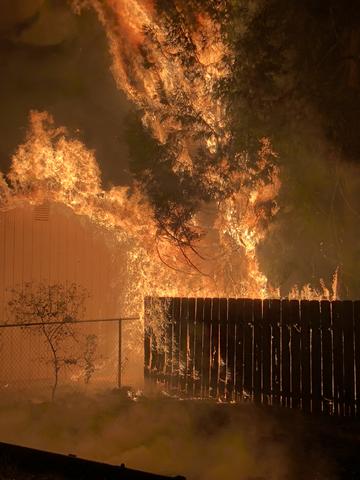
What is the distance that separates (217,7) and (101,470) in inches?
393

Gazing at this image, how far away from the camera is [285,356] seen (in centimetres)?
911

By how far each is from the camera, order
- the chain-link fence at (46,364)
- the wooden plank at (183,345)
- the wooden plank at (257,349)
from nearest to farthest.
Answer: the wooden plank at (257,349) < the wooden plank at (183,345) < the chain-link fence at (46,364)

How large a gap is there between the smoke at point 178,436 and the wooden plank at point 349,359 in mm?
631

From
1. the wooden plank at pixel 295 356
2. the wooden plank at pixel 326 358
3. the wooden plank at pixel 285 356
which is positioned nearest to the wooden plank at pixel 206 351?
the wooden plank at pixel 285 356

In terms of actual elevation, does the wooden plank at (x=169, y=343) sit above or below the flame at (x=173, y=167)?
below

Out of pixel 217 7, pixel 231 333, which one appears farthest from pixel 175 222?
pixel 217 7

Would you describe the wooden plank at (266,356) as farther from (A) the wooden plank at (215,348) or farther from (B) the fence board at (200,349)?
(B) the fence board at (200,349)

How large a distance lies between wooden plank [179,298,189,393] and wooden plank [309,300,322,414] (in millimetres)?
2774

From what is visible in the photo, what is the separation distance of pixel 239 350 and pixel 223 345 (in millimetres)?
385

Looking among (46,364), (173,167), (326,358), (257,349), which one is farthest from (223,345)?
(173,167)

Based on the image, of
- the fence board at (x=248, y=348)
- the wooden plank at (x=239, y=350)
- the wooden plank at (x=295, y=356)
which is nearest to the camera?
the wooden plank at (x=295, y=356)

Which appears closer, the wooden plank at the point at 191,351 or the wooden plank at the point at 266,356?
the wooden plank at the point at 266,356

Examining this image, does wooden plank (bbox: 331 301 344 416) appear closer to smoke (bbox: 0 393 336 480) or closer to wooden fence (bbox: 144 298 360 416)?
wooden fence (bbox: 144 298 360 416)

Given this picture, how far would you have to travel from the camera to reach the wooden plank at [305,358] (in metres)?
8.80
